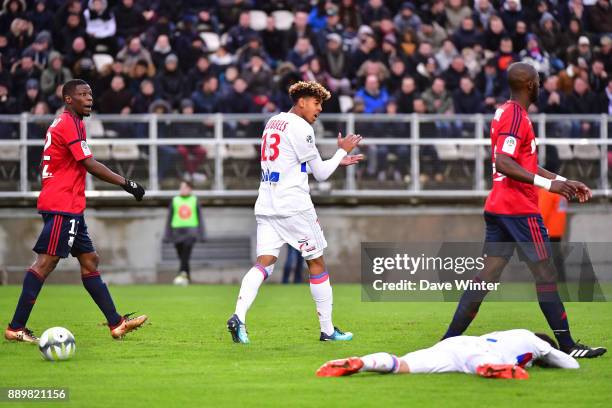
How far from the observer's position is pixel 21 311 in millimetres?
11695

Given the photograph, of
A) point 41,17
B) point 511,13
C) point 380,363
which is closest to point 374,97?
point 511,13

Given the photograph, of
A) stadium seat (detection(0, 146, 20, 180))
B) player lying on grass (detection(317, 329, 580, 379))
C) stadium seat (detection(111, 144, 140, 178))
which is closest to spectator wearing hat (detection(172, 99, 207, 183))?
stadium seat (detection(111, 144, 140, 178))

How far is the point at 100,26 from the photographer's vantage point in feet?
81.0

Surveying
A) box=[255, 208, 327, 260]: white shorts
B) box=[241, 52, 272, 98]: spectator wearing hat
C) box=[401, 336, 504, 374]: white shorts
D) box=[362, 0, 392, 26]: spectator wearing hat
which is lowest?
box=[401, 336, 504, 374]: white shorts

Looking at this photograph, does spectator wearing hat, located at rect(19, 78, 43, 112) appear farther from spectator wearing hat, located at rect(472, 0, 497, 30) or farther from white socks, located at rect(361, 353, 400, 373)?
white socks, located at rect(361, 353, 400, 373)

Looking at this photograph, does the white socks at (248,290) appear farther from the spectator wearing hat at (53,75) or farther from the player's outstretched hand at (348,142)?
the spectator wearing hat at (53,75)

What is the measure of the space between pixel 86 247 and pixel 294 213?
201 centimetres

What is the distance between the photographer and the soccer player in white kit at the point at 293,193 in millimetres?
11602

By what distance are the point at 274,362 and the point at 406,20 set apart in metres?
16.3

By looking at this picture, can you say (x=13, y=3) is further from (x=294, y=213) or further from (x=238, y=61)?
(x=294, y=213)

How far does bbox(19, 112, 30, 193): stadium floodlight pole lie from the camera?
76.1ft

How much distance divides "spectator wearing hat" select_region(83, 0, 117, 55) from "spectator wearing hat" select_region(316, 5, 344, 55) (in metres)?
4.00

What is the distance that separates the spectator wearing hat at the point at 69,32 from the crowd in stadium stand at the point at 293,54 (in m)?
0.03

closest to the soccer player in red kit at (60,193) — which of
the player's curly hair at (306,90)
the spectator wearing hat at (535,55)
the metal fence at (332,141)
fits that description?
the player's curly hair at (306,90)
